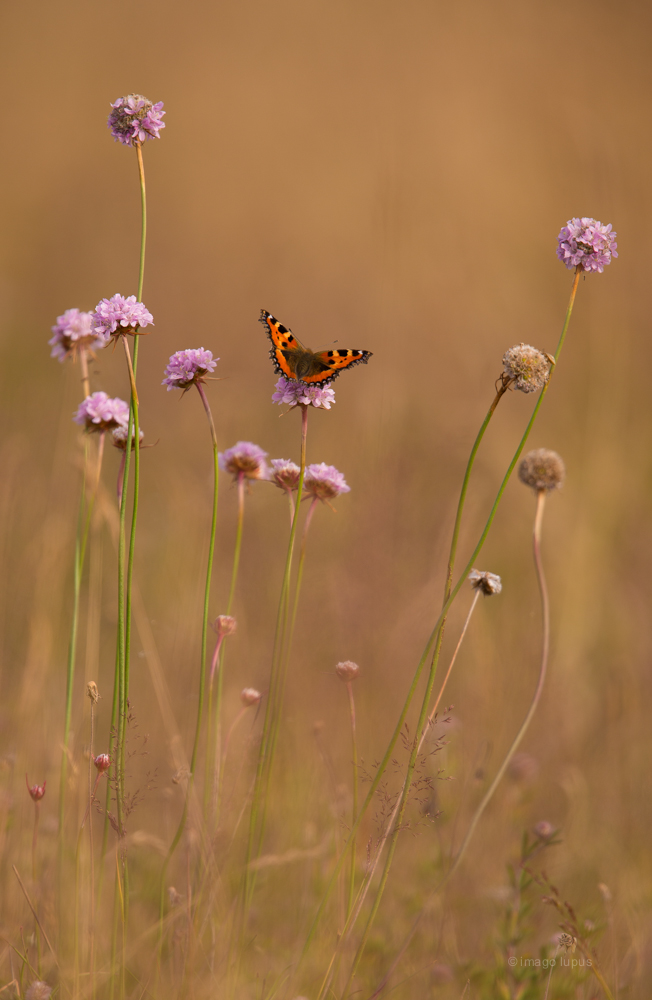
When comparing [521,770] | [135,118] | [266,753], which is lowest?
[521,770]

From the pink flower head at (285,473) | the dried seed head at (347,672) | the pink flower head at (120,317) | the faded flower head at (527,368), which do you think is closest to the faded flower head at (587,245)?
the faded flower head at (527,368)

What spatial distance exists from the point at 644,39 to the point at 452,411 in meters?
6.63

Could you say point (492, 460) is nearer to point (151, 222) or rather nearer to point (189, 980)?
point (189, 980)

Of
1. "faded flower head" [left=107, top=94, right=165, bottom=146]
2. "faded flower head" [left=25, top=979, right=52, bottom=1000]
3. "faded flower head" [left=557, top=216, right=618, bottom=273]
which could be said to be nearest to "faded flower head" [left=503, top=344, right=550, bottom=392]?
"faded flower head" [left=557, top=216, right=618, bottom=273]

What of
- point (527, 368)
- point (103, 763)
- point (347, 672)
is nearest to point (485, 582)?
point (347, 672)

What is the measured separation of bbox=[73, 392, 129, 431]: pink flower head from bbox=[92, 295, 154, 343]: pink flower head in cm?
23

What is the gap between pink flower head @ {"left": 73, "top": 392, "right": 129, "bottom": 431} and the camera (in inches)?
63.7

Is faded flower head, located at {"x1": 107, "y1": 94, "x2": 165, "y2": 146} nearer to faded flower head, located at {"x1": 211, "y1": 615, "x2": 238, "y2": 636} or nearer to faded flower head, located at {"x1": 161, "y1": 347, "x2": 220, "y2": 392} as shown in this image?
faded flower head, located at {"x1": 161, "y1": 347, "x2": 220, "y2": 392}

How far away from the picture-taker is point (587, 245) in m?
1.46

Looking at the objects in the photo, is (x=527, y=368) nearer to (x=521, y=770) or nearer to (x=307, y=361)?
(x=307, y=361)

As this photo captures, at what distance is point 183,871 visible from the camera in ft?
7.45

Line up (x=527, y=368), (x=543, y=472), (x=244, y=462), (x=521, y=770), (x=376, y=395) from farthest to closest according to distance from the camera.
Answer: (x=376, y=395) → (x=521, y=770) → (x=543, y=472) → (x=244, y=462) → (x=527, y=368)

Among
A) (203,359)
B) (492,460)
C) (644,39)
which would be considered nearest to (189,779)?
(203,359)

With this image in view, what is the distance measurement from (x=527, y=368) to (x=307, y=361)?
0.53m
